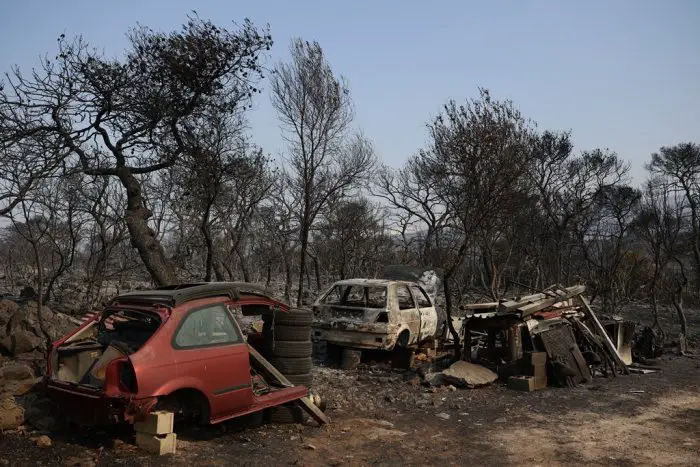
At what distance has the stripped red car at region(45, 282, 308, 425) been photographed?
208 inches

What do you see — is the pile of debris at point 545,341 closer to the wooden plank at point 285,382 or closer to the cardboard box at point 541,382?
the cardboard box at point 541,382

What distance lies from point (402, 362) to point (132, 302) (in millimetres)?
6148

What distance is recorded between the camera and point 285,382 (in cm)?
685

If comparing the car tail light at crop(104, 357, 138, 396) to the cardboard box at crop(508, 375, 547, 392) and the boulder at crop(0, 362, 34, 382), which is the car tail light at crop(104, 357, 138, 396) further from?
the cardboard box at crop(508, 375, 547, 392)

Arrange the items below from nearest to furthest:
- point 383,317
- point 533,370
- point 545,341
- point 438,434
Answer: point 438,434, point 533,370, point 545,341, point 383,317

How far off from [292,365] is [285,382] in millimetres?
568

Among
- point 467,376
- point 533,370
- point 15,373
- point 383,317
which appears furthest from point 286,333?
point 533,370

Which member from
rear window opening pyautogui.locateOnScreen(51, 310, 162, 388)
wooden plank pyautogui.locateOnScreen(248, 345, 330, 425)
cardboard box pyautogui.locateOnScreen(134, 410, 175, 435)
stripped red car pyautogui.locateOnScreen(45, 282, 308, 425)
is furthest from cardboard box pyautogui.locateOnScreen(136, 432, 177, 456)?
wooden plank pyautogui.locateOnScreen(248, 345, 330, 425)

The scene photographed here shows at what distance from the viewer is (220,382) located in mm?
5871

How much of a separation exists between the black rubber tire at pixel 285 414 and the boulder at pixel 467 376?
3732 millimetres

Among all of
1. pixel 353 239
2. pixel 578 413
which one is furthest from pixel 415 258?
pixel 578 413

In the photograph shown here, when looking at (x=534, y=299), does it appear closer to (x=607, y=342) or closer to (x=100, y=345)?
(x=607, y=342)

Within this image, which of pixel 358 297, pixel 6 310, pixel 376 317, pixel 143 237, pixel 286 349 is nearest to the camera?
pixel 286 349

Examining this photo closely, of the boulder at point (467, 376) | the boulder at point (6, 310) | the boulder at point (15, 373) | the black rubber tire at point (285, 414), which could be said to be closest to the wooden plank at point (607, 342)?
the boulder at point (467, 376)
